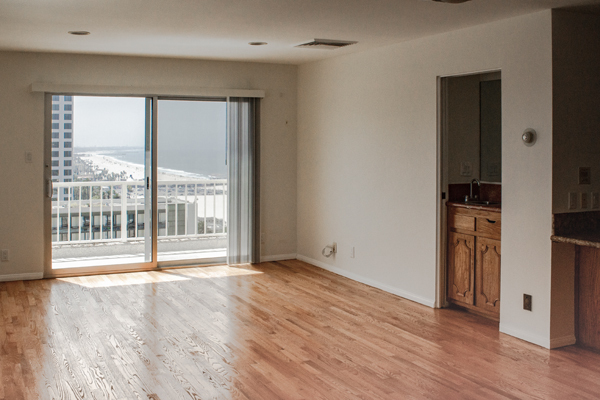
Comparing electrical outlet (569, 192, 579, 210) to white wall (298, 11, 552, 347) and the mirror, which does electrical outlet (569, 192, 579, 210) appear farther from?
the mirror

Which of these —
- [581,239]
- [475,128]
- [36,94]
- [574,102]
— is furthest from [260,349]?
[36,94]

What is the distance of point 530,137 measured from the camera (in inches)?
154

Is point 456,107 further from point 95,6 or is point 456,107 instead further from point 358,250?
point 95,6

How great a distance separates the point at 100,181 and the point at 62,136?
0.67m

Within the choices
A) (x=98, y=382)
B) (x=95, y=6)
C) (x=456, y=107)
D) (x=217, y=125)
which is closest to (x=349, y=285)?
(x=456, y=107)

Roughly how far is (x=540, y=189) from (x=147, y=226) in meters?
4.22

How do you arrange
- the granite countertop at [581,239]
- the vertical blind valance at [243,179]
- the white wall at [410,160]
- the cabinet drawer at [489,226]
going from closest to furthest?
the granite countertop at [581,239] → the white wall at [410,160] → the cabinet drawer at [489,226] → the vertical blind valance at [243,179]

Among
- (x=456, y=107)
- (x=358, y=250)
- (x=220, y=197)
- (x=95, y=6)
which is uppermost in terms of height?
(x=95, y=6)

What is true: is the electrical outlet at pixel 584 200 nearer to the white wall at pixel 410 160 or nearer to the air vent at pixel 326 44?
the white wall at pixel 410 160

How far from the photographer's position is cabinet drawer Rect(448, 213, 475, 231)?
4.64 m

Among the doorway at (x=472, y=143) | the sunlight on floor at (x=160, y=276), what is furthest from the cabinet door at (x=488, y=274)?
the sunlight on floor at (x=160, y=276)

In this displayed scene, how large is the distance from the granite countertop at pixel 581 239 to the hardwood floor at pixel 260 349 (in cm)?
75

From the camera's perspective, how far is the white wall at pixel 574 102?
3816 millimetres

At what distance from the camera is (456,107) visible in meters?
5.19
